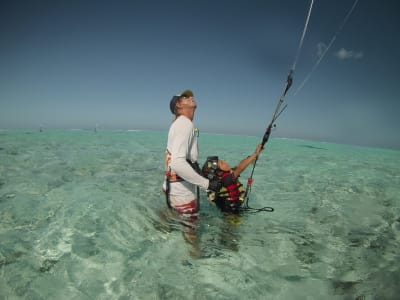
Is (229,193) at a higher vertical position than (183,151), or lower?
lower

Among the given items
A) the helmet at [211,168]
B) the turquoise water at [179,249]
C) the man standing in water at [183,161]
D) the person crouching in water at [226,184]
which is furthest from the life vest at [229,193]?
the turquoise water at [179,249]

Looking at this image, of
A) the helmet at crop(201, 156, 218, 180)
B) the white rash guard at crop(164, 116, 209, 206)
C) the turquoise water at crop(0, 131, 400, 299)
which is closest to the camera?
the turquoise water at crop(0, 131, 400, 299)

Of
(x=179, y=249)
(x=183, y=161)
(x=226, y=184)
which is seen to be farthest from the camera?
(x=226, y=184)

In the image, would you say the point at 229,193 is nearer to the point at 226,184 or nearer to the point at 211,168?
the point at 226,184

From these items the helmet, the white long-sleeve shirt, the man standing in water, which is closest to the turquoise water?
the man standing in water

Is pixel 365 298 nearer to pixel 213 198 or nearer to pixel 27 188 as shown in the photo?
pixel 213 198

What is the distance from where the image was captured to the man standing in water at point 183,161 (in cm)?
419

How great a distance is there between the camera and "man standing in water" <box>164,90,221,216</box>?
4.19 meters

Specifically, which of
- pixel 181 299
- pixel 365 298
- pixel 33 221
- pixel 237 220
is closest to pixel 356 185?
pixel 237 220

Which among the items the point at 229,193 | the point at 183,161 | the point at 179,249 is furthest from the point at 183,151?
the point at 179,249

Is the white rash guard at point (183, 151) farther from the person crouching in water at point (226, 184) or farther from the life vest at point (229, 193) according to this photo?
the life vest at point (229, 193)

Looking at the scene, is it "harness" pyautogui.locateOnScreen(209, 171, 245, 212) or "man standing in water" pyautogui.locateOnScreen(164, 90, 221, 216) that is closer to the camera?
"man standing in water" pyautogui.locateOnScreen(164, 90, 221, 216)

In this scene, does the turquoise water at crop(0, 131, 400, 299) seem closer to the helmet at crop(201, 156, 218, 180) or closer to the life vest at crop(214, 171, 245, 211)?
the life vest at crop(214, 171, 245, 211)

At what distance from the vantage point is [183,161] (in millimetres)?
4172
